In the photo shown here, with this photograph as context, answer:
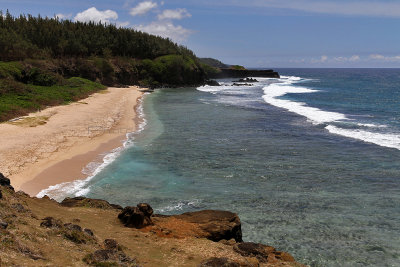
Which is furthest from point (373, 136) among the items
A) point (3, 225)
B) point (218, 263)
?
point (3, 225)

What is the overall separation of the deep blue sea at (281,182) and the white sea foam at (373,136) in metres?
0.08

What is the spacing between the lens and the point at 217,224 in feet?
37.1

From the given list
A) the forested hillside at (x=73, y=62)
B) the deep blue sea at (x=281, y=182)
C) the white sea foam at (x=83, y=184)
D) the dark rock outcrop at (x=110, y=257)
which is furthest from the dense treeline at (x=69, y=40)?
the dark rock outcrop at (x=110, y=257)

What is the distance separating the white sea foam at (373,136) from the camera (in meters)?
26.8

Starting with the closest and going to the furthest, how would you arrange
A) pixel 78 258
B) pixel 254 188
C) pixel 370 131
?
pixel 78 258 < pixel 254 188 < pixel 370 131

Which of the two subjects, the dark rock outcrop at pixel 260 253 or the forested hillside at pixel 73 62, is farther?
the forested hillside at pixel 73 62

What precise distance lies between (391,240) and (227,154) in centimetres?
1219

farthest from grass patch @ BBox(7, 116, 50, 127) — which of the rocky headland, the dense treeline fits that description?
the rocky headland

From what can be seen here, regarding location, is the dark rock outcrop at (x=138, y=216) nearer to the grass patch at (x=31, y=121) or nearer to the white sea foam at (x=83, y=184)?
the white sea foam at (x=83, y=184)

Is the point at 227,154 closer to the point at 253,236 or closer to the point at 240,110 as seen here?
the point at 253,236

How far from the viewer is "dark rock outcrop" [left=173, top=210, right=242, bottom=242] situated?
11000 millimetres

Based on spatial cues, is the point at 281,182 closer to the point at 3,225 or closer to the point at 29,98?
the point at 3,225

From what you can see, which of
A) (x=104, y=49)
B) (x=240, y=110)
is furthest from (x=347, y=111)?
A: (x=104, y=49)

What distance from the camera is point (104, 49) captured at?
86.2 meters
